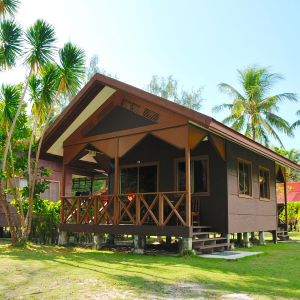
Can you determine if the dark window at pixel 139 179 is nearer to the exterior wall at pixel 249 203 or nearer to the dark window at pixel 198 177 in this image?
the dark window at pixel 198 177

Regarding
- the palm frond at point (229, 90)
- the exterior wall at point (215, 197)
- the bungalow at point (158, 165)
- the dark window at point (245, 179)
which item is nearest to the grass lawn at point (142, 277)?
the bungalow at point (158, 165)

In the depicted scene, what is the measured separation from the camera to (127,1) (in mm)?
12703

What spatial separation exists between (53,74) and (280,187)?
2235cm

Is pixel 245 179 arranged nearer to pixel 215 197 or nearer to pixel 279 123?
pixel 215 197

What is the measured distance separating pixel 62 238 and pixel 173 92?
2786 centimetres

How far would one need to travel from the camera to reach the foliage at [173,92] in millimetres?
38781

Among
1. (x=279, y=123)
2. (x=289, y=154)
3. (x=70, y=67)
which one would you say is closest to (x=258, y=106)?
(x=279, y=123)

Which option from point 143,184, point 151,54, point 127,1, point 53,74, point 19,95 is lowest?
point 143,184

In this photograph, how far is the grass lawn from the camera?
5340 mm

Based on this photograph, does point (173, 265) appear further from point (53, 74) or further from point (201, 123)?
point (53, 74)

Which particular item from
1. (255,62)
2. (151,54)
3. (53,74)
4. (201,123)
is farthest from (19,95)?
(255,62)

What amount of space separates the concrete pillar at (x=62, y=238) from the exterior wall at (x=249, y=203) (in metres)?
4.98

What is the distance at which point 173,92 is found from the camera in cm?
3888

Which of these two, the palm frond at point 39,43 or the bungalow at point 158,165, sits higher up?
the palm frond at point 39,43
